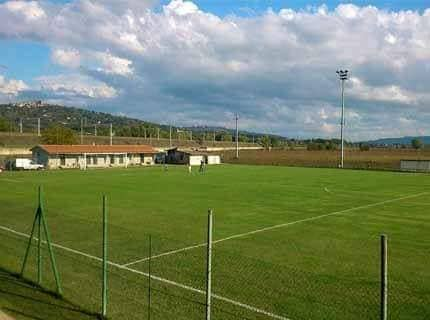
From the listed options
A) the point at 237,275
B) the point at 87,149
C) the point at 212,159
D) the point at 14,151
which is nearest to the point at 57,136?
the point at 14,151

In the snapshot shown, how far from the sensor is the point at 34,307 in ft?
30.2

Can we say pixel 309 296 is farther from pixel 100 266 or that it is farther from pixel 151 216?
pixel 151 216

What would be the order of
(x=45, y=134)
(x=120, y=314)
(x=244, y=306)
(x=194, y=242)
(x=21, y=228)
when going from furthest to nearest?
1. (x=45, y=134)
2. (x=21, y=228)
3. (x=194, y=242)
4. (x=244, y=306)
5. (x=120, y=314)

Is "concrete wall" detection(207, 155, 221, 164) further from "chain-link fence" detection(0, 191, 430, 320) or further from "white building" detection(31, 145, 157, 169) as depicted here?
"chain-link fence" detection(0, 191, 430, 320)

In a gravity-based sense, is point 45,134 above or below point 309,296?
above

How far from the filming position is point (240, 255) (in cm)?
1450

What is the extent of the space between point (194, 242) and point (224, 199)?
13661 mm

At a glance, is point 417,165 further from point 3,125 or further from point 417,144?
point 417,144

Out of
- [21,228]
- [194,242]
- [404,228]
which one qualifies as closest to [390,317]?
[194,242]

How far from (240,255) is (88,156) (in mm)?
64415

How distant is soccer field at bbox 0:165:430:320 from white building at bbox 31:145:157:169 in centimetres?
4338

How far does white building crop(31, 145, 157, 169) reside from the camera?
231 feet

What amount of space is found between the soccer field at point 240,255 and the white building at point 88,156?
43375 mm

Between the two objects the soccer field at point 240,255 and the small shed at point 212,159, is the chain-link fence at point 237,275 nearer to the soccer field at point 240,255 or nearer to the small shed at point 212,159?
the soccer field at point 240,255
